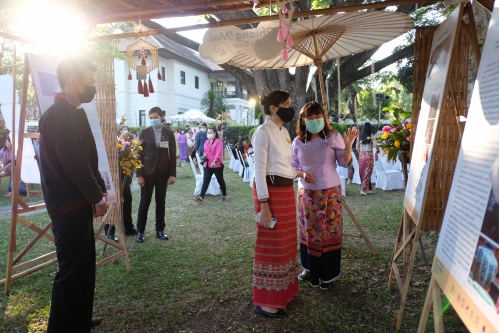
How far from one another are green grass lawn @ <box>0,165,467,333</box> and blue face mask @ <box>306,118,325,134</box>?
1.57 meters

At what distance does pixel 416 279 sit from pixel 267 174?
206 centimetres

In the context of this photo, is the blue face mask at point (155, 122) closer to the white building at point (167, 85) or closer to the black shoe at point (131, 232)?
the black shoe at point (131, 232)

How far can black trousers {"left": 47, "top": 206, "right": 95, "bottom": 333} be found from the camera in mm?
2588

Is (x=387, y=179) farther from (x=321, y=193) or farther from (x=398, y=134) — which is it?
(x=321, y=193)

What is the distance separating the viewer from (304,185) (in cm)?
385

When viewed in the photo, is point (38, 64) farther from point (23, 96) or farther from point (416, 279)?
point (416, 279)

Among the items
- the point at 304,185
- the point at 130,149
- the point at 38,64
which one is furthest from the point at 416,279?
the point at 38,64

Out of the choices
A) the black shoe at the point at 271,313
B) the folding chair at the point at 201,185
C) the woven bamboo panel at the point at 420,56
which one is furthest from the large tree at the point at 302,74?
the black shoe at the point at 271,313

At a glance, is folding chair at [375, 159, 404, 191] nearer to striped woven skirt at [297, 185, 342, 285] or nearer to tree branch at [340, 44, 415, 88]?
tree branch at [340, 44, 415, 88]

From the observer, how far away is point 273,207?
3.21 m

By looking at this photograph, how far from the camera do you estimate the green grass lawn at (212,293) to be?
3174 mm

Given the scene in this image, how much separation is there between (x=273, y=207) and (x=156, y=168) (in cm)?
300

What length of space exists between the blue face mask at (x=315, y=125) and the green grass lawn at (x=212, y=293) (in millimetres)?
1569

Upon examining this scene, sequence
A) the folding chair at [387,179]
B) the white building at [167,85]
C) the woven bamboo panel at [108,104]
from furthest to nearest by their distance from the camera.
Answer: the white building at [167,85]
the folding chair at [387,179]
the woven bamboo panel at [108,104]
